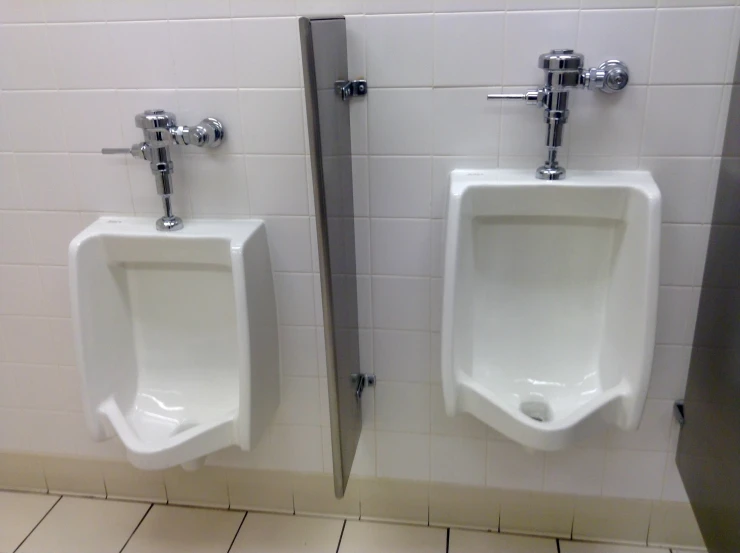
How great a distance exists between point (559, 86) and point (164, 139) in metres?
0.82

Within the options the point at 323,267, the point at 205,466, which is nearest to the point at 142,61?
the point at 323,267

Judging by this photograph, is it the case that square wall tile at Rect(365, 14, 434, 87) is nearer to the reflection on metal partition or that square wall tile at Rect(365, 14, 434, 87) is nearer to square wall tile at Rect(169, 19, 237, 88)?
the reflection on metal partition

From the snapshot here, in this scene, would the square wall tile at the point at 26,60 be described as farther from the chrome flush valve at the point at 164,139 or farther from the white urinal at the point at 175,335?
the white urinal at the point at 175,335

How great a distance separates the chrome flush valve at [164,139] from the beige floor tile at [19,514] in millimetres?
989

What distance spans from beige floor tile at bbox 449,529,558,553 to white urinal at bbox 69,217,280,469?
0.61 m

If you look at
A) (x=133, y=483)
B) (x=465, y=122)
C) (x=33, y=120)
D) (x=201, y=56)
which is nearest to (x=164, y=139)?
(x=201, y=56)

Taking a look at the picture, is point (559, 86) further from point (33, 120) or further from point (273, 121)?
point (33, 120)

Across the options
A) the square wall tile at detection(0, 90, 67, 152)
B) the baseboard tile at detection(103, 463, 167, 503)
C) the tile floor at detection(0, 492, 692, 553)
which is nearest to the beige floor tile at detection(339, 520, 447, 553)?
the tile floor at detection(0, 492, 692, 553)

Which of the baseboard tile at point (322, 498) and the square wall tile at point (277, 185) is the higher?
the square wall tile at point (277, 185)

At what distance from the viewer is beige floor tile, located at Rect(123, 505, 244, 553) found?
1.74m

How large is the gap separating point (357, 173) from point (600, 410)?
0.71 m

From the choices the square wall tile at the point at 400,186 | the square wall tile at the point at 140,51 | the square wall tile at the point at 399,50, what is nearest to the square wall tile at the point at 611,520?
the square wall tile at the point at 400,186

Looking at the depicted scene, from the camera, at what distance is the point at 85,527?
1.82m

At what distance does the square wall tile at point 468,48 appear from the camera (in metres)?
1.33
